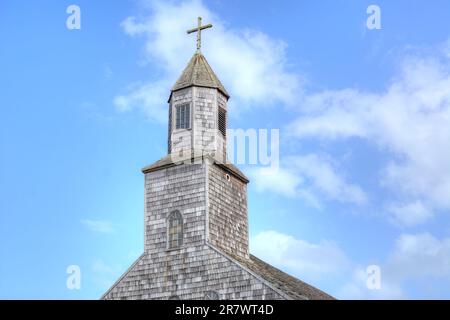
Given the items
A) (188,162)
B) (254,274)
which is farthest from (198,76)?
(254,274)

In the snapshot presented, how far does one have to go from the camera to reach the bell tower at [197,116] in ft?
127

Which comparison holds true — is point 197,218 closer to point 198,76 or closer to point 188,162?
point 188,162

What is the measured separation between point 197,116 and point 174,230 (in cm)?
623

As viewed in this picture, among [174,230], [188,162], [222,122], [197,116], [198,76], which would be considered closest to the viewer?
[174,230]

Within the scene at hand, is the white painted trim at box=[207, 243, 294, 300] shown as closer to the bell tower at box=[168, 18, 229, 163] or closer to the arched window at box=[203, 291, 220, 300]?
the arched window at box=[203, 291, 220, 300]

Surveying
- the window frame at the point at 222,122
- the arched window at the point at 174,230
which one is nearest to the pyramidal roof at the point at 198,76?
the window frame at the point at 222,122

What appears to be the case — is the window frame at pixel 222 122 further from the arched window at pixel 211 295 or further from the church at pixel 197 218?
the arched window at pixel 211 295

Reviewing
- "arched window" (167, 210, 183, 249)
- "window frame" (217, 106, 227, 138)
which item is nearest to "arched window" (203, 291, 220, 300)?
"arched window" (167, 210, 183, 249)

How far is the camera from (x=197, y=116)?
39156 mm
